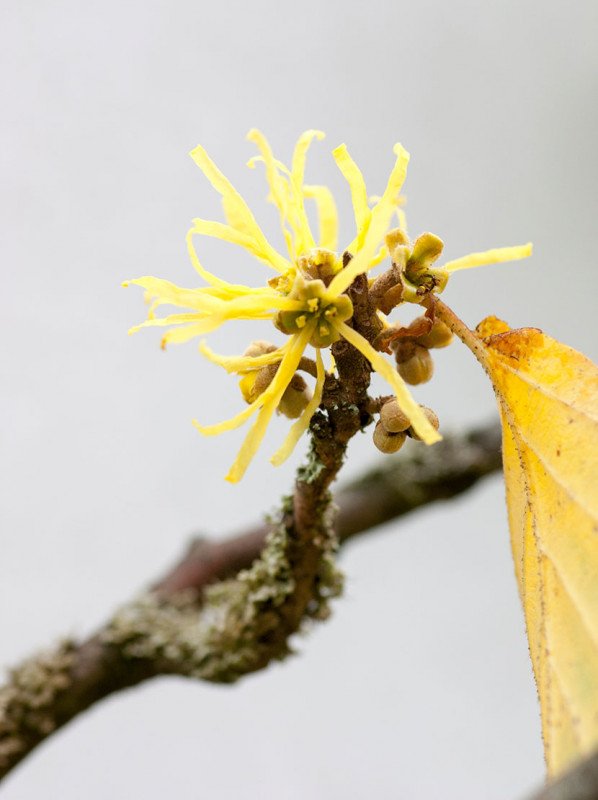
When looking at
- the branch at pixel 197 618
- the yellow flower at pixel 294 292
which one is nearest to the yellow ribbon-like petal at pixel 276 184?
the yellow flower at pixel 294 292

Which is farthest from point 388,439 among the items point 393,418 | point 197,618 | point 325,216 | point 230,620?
point 197,618

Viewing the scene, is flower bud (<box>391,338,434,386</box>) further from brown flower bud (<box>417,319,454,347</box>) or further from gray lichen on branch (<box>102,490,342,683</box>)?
gray lichen on branch (<box>102,490,342,683</box>)

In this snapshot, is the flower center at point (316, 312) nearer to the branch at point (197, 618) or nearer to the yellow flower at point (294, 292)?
the yellow flower at point (294, 292)

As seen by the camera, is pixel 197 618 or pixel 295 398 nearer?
pixel 295 398

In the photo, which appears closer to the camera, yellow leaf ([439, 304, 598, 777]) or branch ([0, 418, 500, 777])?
yellow leaf ([439, 304, 598, 777])

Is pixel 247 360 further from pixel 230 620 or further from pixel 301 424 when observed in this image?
pixel 230 620

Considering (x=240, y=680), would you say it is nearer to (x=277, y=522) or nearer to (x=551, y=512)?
(x=277, y=522)

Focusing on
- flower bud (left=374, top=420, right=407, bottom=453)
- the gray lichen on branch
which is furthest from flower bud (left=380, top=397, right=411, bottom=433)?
the gray lichen on branch
